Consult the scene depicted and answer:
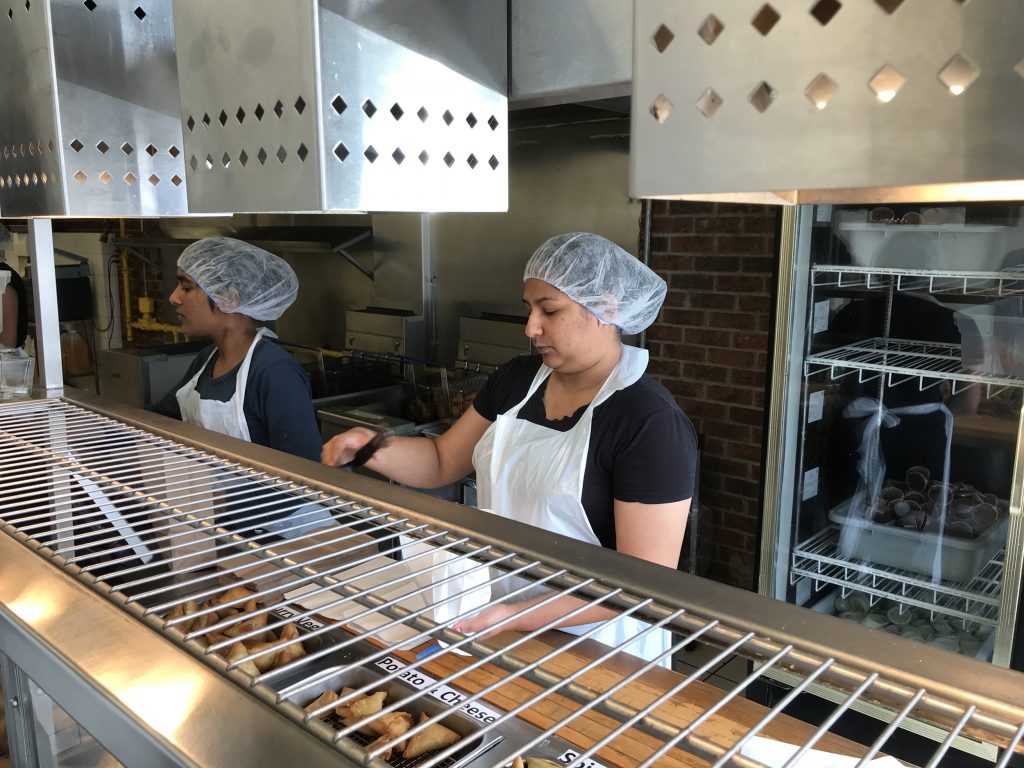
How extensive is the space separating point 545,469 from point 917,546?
1474 millimetres

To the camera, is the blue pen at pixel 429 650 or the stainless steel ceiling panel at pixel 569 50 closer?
the stainless steel ceiling panel at pixel 569 50

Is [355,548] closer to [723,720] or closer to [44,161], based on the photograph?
[723,720]

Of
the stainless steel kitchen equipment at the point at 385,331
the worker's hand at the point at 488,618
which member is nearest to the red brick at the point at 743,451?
the stainless steel kitchen equipment at the point at 385,331

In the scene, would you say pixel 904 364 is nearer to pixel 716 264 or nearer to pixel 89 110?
pixel 716 264

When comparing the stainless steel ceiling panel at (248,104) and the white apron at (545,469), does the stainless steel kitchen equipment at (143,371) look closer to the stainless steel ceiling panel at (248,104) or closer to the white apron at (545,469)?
the white apron at (545,469)

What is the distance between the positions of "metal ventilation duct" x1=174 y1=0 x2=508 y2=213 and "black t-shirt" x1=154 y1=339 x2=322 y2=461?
1.22 meters

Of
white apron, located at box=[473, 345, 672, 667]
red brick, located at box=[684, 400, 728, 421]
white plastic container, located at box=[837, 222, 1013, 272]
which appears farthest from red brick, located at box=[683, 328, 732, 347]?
white apron, located at box=[473, 345, 672, 667]

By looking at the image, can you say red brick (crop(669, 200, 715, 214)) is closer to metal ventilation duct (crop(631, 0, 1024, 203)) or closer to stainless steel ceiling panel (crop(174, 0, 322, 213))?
stainless steel ceiling panel (crop(174, 0, 322, 213))

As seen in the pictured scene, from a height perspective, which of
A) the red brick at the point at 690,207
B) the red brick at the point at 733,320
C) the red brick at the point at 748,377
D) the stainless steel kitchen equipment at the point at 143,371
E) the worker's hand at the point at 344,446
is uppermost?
the red brick at the point at 690,207

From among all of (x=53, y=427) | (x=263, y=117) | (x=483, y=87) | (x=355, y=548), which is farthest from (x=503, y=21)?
(x=53, y=427)

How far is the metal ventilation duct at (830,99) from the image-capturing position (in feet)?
1.34

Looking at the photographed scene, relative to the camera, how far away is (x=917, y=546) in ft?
8.60

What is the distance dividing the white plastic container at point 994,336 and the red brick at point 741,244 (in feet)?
2.66

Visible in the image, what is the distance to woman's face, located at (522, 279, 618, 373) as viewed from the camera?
1.91 meters
